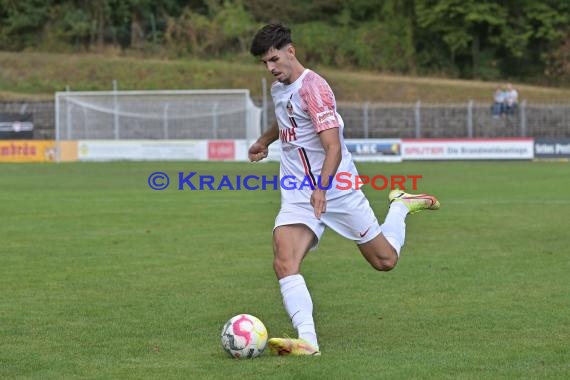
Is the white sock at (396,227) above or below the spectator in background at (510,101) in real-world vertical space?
below

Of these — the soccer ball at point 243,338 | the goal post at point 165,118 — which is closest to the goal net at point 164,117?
the goal post at point 165,118

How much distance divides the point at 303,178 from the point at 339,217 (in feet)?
Result: 1.19

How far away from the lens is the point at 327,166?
7320 mm

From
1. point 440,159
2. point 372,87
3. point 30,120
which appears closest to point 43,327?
point 440,159

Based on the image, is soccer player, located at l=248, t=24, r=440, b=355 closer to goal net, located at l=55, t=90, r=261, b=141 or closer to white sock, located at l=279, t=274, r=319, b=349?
white sock, located at l=279, t=274, r=319, b=349

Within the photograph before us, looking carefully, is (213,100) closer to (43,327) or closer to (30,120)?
(30,120)

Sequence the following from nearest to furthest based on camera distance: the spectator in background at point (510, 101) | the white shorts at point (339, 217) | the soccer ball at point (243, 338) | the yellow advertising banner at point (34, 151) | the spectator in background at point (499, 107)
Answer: the soccer ball at point (243, 338), the white shorts at point (339, 217), the yellow advertising banner at point (34, 151), the spectator in background at point (510, 101), the spectator in background at point (499, 107)

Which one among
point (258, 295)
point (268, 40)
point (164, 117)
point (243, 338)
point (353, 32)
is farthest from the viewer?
point (353, 32)

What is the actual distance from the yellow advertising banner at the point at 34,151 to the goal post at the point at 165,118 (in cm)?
78

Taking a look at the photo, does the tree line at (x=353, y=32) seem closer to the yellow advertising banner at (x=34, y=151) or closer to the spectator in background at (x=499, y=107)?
the spectator in background at (x=499, y=107)

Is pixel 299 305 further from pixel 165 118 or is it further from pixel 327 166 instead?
pixel 165 118

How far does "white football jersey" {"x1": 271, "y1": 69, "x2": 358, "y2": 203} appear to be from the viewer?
7.47 meters

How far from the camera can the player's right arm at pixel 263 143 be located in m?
8.41

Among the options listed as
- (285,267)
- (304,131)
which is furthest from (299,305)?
(304,131)
